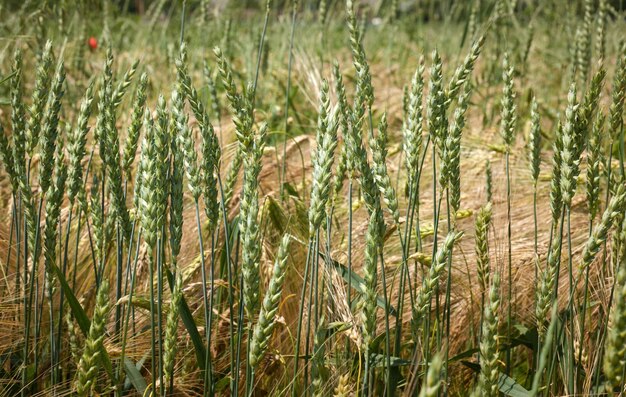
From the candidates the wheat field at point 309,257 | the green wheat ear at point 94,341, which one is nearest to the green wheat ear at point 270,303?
the wheat field at point 309,257

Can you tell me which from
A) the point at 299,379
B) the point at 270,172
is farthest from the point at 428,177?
the point at 299,379

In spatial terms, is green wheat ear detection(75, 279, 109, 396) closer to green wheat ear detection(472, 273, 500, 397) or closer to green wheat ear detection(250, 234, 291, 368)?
green wheat ear detection(250, 234, 291, 368)

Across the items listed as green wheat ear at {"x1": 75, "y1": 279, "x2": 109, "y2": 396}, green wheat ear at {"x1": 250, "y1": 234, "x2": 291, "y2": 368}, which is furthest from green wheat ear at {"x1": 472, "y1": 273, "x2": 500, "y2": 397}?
green wheat ear at {"x1": 75, "y1": 279, "x2": 109, "y2": 396}

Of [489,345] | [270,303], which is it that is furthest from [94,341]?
[489,345]

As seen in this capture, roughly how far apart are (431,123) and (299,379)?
530 millimetres

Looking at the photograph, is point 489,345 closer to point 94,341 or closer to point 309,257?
point 309,257

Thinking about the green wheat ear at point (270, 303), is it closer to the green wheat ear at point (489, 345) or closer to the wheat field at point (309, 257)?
the wheat field at point (309, 257)

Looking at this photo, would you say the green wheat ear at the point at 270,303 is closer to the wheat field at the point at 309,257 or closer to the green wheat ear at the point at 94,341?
the wheat field at the point at 309,257

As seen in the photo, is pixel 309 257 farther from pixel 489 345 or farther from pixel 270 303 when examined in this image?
pixel 489 345

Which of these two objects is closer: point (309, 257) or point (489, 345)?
point (489, 345)

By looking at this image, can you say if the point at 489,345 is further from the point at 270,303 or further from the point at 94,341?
the point at 94,341

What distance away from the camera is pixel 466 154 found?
95.2 inches

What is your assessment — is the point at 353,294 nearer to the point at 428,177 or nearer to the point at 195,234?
the point at 195,234

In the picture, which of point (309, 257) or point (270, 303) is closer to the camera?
point (270, 303)
